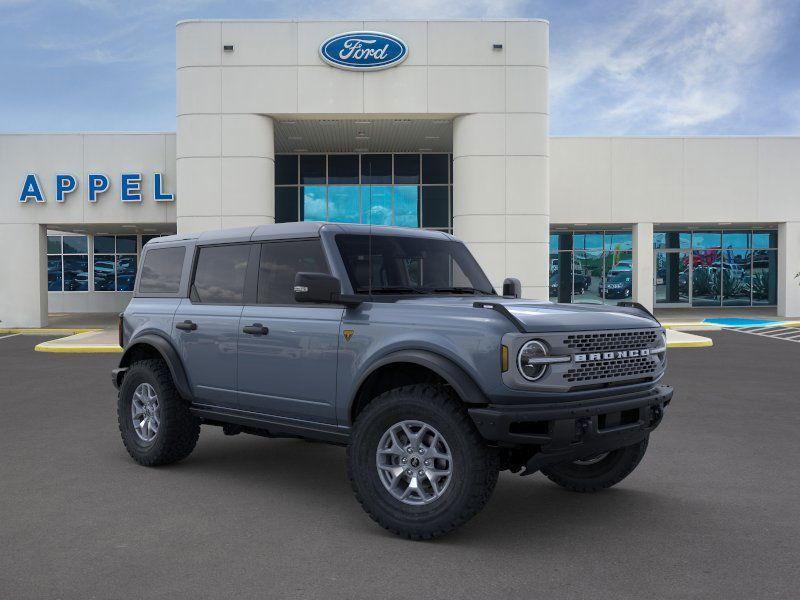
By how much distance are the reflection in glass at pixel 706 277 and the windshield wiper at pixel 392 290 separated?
32.8m

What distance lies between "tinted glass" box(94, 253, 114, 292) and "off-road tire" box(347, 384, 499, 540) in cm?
3191

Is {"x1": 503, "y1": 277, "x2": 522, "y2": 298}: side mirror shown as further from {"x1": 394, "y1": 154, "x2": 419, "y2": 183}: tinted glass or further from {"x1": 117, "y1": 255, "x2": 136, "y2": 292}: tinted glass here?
{"x1": 117, "y1": 255, "x2": 136, "y2": 292}: tinted glass

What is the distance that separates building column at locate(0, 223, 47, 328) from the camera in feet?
83.8

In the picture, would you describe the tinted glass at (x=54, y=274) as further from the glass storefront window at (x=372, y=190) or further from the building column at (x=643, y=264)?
the building column at (x=643, y=264)

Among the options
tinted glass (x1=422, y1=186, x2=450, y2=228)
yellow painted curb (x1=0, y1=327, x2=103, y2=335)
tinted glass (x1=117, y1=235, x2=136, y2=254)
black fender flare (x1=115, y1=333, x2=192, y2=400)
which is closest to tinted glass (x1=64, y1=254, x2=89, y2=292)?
tinted glass (x1=117, y1=235, x2=136, y2=254)

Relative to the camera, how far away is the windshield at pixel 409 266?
564 cm

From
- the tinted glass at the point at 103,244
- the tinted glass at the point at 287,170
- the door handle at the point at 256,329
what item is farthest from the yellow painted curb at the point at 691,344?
the tinted glass at the point at 103,244

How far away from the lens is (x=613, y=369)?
16.2 ft

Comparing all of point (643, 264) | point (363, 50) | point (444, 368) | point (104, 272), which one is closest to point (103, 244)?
point (104, 272)

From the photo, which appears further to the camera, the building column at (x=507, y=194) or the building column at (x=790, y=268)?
the building column at (x=790, y=268)

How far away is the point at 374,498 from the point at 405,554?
0.46 meters

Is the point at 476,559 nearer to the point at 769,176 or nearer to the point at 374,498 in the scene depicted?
the point at 374,498

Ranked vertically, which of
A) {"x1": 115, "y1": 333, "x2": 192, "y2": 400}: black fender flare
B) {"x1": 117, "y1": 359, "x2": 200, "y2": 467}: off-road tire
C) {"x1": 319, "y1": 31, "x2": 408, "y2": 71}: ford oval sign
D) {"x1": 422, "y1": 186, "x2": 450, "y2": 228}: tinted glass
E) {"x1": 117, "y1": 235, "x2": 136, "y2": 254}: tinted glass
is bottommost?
{"x1": 117, "y1": 359, "x2": 200, "y2": 467}: off-road tire

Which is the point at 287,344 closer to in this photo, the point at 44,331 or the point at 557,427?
the point at 557,427
